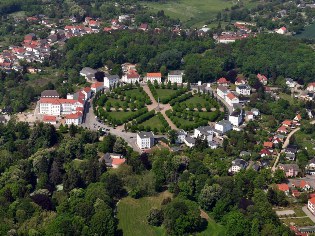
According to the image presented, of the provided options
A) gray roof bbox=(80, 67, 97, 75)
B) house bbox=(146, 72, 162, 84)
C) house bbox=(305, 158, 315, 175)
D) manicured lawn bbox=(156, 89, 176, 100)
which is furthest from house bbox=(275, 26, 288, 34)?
house bbox=(305, 158, 315, 175)

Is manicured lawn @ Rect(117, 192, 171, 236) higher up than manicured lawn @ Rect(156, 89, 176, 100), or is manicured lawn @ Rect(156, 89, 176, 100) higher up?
manicured lawn @ Rect(117, 192, 171, 236)

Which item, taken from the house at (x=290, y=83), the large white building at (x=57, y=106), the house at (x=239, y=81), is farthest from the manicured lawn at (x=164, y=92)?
the house at (x=290, y=83)

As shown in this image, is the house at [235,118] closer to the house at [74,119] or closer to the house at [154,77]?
the house at [154,77]

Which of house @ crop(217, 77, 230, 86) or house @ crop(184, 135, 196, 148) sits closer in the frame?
house @ crop(184, 135, 196, 148)

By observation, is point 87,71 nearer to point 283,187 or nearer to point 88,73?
point 88,73

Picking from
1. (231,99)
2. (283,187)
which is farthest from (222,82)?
(283,187)

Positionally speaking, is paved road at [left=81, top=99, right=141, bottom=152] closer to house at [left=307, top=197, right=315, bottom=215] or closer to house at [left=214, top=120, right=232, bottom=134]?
Answer: house at [left=214, top=120, right=232, bottom=134]
